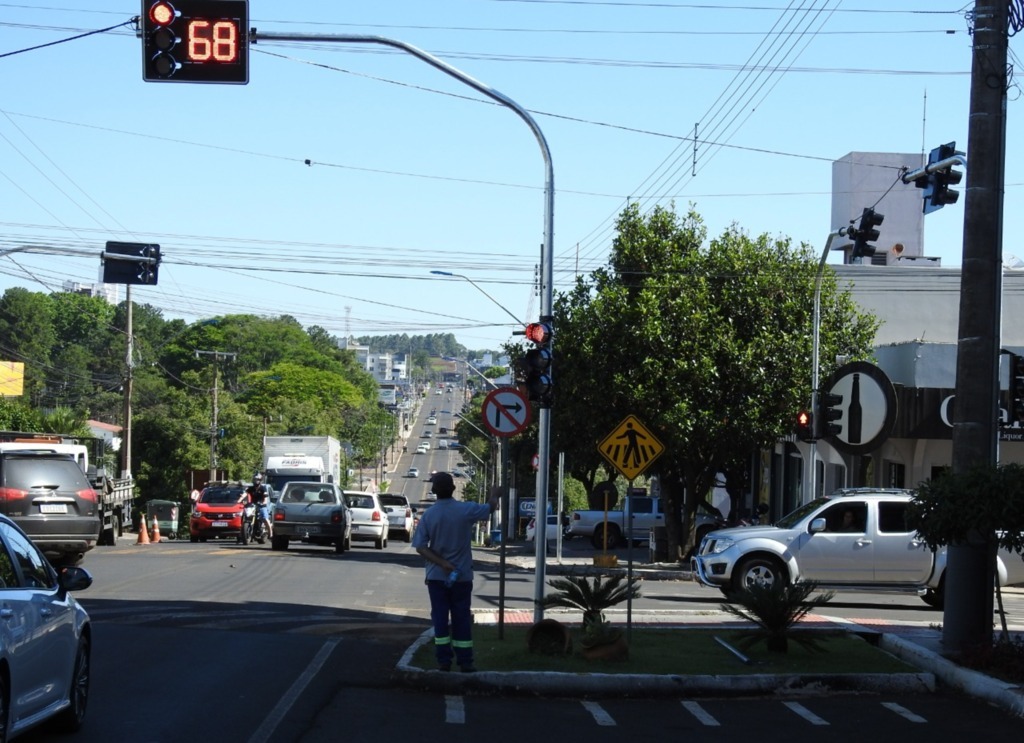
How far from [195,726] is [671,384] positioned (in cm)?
2428

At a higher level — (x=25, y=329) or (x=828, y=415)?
(x=25, y=329)

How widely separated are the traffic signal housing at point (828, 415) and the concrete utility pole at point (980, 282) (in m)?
10.6

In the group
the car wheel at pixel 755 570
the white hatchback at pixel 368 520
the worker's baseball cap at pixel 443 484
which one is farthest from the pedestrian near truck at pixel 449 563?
the white hatchback at pixel 368 520

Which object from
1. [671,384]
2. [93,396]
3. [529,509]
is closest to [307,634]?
[671,384]

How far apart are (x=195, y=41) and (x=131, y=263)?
16.3 m

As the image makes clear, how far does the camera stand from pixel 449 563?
11758mm

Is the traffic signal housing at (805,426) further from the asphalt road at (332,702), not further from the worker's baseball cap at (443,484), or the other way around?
the worker's baseball cap at (443,484)

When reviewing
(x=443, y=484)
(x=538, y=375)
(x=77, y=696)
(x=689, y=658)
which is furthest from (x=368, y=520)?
(x=77, y=696)

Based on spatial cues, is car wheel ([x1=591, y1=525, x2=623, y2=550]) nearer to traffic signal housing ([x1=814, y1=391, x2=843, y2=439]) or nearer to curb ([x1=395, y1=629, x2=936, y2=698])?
traffic signal housing ([x1=814, y1=391, x2=843, y2=439])

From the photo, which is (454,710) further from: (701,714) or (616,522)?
(616,522)

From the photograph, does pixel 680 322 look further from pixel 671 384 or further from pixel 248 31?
pixel 248 31

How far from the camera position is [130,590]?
2111 cm

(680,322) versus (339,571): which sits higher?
(680,322)

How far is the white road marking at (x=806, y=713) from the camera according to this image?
35.6 ft
